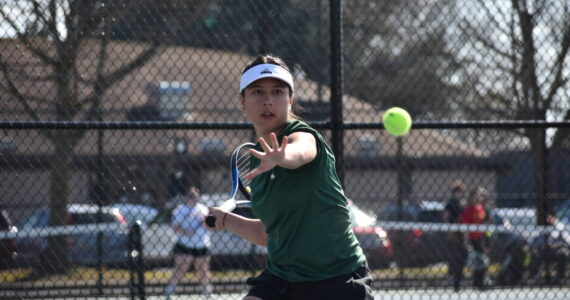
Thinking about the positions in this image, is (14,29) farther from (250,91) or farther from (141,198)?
(141,198)

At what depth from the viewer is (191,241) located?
9.58 m

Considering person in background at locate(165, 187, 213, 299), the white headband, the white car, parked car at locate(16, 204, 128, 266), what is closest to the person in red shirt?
the white car

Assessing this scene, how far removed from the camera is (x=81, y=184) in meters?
8.71

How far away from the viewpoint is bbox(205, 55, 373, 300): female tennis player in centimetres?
325

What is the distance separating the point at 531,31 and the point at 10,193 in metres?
4.52

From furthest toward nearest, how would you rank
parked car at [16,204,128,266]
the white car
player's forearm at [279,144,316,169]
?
the white car < parked car at [16,204,128,266] < player's forearm at [279,144,316,169]

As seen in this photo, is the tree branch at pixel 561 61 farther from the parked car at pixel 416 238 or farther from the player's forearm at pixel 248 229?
the player's forearm at pixel 248 229

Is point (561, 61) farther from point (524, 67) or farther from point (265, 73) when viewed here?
A: point (265, 73)

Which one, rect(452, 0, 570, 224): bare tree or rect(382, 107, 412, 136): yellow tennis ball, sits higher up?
rect(452, 0, 570, 224): bare tree

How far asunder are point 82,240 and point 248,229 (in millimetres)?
4772

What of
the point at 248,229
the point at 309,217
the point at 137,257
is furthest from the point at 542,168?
the point at 309,217

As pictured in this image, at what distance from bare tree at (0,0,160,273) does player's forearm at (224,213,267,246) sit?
2.71 metres

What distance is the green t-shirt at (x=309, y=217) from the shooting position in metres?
3.25

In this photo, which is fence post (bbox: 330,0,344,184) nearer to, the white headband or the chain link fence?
the chain link fence
